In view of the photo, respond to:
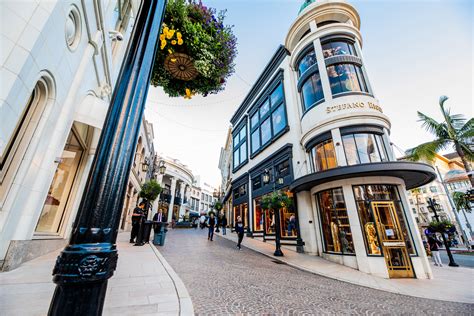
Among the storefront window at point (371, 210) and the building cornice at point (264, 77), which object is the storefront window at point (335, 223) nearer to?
the storefront window at point (371, 210)

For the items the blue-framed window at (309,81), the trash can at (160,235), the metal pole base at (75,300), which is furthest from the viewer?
the blue-framed window at (309,81)

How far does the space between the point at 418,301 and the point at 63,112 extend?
9.76m

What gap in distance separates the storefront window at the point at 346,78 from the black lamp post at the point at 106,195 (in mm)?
11682

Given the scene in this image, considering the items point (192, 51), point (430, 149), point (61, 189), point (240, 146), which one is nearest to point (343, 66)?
point (430, 149)

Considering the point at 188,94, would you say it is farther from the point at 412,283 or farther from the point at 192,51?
the point at 412,283

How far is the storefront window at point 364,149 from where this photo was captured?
9492 mm

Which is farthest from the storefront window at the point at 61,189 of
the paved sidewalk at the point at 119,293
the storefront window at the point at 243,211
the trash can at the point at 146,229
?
the storefront window at the point at 243,211

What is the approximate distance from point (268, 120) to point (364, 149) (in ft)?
29.7

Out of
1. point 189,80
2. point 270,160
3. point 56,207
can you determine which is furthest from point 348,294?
point 270,160

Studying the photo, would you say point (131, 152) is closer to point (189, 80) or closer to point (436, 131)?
point (189, 80)

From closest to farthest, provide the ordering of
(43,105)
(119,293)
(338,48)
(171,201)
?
(119,293) < (43,105) < (338,48) < (171,201)

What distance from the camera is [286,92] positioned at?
15.2 m

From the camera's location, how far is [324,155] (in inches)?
418

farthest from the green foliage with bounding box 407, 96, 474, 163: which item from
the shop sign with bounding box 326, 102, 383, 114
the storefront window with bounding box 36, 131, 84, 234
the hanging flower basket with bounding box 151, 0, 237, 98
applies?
Answer: the storefront window with bounding box 36, 131, 84, 234
